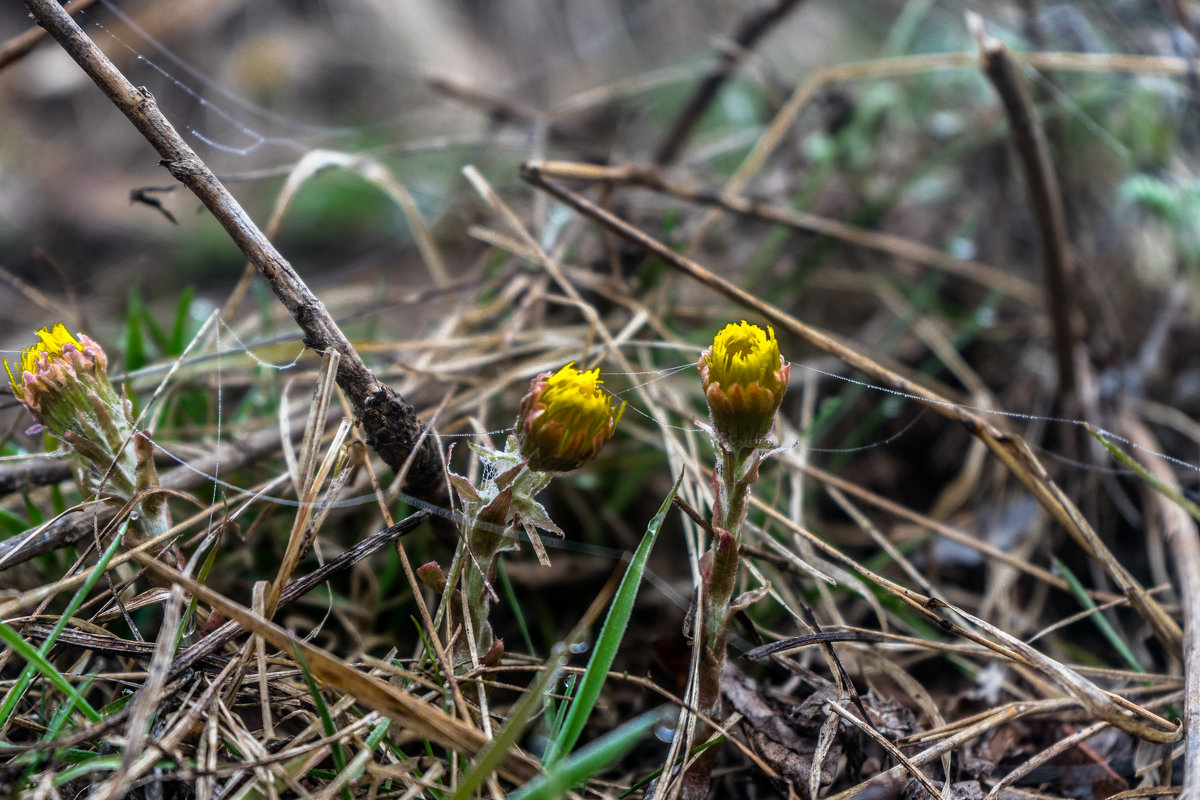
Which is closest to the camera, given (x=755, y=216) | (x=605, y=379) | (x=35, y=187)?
(x=605, y=379)

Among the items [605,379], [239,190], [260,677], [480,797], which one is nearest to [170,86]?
[239,190]

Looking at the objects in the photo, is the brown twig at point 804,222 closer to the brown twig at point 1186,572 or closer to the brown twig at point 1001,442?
the brown twig at point 1001,442

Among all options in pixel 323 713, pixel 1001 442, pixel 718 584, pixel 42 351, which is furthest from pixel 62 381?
pixel 1001 442

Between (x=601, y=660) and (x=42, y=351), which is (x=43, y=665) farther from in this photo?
(x=601, y=660)

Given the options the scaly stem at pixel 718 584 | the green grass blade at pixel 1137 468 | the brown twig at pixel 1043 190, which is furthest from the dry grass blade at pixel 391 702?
the brown twig at pixel 1043 190

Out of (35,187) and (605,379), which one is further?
(35,187)

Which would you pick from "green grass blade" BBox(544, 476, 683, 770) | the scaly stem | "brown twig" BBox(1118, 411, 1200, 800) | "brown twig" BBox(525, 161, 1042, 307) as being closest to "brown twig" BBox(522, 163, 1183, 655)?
"brown twig" BBox(1118, 411, 1200, 800)

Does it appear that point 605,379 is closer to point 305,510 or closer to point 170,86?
point 305,510
